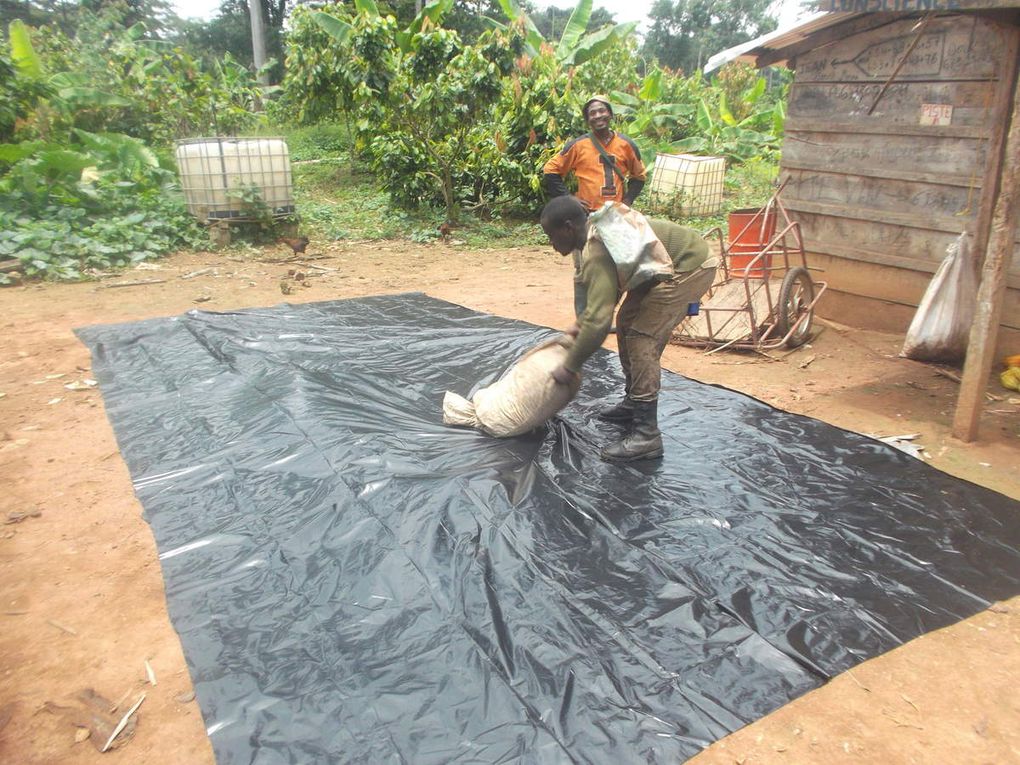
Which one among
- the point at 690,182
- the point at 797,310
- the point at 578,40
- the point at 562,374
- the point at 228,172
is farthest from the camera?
the point at 578,40

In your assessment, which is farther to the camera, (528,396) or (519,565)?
(528,396)

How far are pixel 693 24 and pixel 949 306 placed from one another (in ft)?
134

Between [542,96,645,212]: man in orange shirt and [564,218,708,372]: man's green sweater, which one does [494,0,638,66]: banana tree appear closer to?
[542,96,645,212]: man in orange shirt

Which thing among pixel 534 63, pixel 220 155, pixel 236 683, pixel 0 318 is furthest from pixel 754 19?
pixel 236 683

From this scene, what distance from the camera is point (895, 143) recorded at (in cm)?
523

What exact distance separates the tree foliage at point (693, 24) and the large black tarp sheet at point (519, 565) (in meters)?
40.0

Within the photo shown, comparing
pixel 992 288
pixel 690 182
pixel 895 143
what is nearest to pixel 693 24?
pixel 690 182

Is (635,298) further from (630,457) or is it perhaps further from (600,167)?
(600,167)

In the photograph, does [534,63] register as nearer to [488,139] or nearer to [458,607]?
[488,139]

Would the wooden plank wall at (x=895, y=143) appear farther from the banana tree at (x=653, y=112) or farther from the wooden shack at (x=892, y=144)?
the banana tree at (x=653, y=112)

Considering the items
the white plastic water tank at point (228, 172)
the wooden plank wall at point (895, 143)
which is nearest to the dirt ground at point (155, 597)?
the wooden plank wall at point (895, 143)

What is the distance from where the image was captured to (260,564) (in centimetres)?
261

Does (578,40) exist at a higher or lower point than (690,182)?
higher

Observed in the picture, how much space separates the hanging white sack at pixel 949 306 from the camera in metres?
4.39
